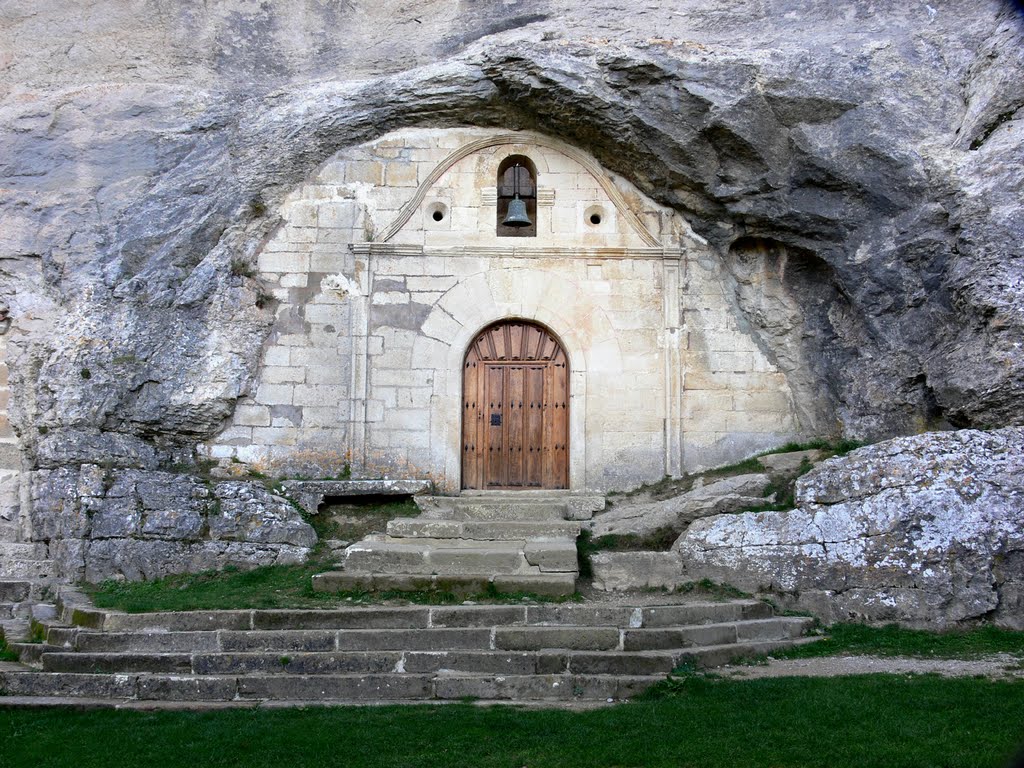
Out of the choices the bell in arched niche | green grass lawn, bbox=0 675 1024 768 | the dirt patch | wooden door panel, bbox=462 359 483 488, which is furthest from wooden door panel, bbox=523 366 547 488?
green grass lawn, bbox=0 675 1024 768

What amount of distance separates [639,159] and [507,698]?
272 inches

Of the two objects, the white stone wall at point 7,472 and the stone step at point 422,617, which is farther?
the white stone wall at point 7,472

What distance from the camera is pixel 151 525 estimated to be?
10.4 m

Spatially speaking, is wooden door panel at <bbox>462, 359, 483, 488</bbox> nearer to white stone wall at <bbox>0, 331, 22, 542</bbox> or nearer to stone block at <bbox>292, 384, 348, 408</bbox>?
stone block at <bbox>292, 384, 348, 408</bbox>

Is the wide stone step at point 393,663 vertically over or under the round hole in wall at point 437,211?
under

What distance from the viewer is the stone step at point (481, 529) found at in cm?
1043

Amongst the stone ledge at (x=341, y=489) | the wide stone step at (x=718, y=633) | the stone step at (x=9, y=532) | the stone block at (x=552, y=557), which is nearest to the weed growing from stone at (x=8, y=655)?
the stone step at (x=9, y=532)

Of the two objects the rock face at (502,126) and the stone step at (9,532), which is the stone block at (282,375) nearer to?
the rock face at (502,126)

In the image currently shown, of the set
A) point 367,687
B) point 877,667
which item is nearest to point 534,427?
point 367,687

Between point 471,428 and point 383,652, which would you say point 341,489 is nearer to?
point 471,428

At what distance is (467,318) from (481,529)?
275 cm

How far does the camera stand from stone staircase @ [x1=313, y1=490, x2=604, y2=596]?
357 inches

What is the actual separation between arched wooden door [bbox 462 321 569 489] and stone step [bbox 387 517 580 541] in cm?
138

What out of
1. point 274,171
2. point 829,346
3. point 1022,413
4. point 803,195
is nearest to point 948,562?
point 1022,413
